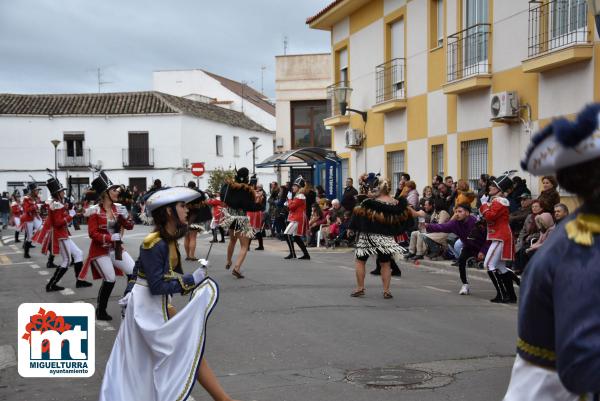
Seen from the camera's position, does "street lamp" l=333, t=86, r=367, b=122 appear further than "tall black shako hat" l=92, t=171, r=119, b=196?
Yes

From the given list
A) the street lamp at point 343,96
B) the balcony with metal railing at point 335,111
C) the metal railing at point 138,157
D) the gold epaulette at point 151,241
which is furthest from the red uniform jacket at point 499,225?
the metal railing at point 138,157

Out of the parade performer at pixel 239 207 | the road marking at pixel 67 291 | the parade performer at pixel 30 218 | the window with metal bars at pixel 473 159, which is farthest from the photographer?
the parade performer at pixel 30 218

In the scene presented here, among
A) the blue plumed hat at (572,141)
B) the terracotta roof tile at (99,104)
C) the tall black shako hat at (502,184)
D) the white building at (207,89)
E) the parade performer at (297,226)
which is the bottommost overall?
the parade performer at (297,226)

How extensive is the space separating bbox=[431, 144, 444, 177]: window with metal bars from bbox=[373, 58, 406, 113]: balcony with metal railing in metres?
2.10

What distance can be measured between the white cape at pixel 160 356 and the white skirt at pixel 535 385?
2.79 meters

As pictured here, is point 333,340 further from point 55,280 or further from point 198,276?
point 55,280

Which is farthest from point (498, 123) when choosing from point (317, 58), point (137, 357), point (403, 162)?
point (317, 58)

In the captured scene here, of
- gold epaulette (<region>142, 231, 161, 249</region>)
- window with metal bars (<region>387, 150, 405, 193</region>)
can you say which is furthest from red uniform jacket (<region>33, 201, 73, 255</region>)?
window with metal bars (<region>387, 150, 405, 193</region>)

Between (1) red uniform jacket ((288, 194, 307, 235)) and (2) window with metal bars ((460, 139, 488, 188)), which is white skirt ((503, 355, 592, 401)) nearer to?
(1) red uniform jacket ((288, 194, 307, 235))

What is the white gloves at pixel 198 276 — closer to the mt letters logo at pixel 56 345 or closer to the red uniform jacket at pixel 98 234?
the mt letters logo at pixel 56 345

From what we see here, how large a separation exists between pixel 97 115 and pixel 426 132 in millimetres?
39185

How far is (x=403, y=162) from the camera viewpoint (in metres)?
23.3

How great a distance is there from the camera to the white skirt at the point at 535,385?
2568 mm

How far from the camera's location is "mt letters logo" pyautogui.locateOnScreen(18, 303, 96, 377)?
23.8 feet
